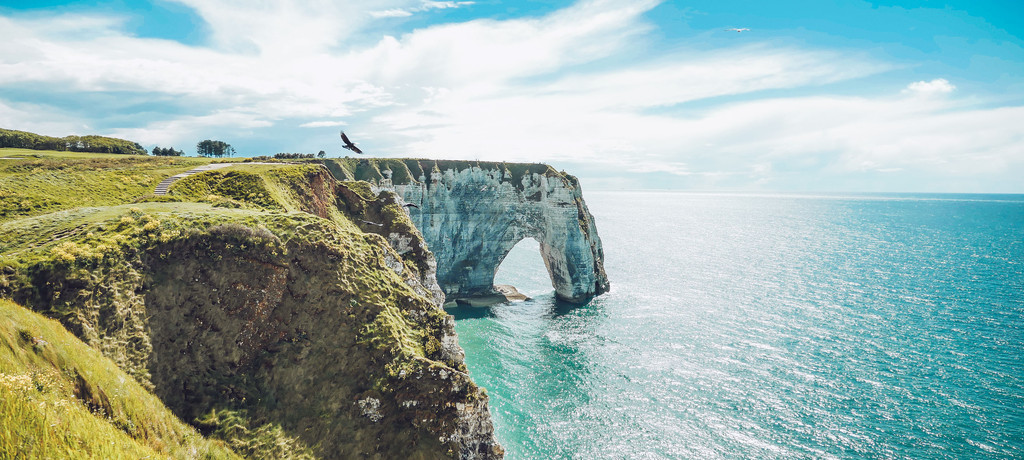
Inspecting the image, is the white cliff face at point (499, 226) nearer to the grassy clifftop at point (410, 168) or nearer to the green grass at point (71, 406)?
the grassy clifftop at point (410, 168)

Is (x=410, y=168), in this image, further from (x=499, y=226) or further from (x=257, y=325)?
(x=257, y=325)

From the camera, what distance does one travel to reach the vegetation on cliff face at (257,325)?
19.1m

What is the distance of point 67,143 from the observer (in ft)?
196

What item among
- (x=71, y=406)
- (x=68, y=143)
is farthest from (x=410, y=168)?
(x=71, y=406)

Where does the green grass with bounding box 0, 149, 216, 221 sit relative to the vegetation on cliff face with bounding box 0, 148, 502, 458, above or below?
above

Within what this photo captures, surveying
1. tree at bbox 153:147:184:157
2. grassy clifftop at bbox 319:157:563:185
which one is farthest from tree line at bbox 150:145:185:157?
grassy clifftop at bbox 319:157:563:185

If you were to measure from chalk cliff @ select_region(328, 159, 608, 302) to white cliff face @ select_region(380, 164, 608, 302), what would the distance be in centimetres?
21

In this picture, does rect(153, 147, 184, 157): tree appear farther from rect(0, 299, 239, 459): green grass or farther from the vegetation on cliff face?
rect(0, 299, 239, 459): green grass

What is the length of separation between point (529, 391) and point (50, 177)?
159 ft

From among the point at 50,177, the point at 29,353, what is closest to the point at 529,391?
the point at 29,353

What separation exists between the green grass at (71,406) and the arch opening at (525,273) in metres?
73.8

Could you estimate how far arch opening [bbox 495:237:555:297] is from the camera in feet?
309

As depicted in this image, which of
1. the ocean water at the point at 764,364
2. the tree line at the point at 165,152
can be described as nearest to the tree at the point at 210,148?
the tree line at the point at 165,152

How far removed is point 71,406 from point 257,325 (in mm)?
10502
